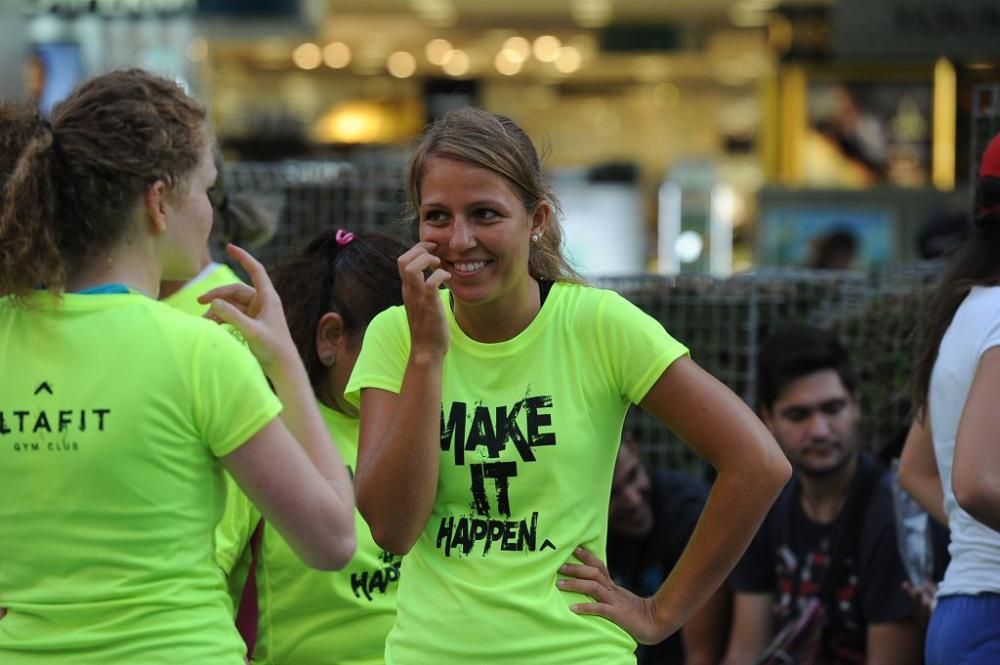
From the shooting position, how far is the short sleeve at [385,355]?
3.07 meters

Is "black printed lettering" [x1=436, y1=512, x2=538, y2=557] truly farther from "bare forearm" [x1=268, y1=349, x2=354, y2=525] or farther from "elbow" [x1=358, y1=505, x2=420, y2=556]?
"bare forearm" [x1=268, y1=349, x2=354, y2=525]

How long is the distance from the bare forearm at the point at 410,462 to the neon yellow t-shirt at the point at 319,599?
0.40 m

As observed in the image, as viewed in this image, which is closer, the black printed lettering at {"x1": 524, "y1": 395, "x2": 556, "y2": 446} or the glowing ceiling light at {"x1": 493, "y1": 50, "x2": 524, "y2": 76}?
the black printed lettering at {"x1": 524, "y1": 395, "x2": 556, "y2": 446}

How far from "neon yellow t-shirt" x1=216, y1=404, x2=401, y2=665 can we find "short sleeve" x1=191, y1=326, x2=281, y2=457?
875 millimetres

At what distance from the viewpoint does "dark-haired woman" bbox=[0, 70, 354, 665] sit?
2.44 meters

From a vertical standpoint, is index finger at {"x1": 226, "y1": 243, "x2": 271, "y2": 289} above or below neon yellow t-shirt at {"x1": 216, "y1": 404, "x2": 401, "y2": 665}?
above

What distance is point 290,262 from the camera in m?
3.78

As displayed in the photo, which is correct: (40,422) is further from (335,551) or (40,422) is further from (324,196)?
(324,196)

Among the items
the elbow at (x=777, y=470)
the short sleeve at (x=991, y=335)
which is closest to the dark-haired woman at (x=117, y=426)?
the elbow at (x=777, y=470)

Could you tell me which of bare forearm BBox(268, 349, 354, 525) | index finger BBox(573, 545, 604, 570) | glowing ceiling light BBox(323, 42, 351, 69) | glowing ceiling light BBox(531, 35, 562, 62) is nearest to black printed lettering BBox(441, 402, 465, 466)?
index finger BBox(573, 545, 604, 570)

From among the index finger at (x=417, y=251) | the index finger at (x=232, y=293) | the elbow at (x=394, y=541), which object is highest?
the index finger at (x=417, y=251)

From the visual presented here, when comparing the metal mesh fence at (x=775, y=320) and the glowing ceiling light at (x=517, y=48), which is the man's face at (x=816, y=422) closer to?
the metal mesh fence at (x=775, y=320)

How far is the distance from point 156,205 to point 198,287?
141cm

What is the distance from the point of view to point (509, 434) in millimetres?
2885
